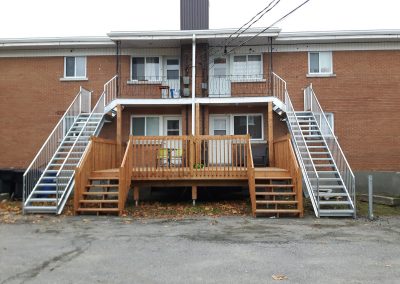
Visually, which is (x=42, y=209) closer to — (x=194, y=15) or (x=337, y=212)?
(x=337, y=212)

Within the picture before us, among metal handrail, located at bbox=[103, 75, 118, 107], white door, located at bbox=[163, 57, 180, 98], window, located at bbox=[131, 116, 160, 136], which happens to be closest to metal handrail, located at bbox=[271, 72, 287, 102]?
white door, located at bbox=[163, 57, 180, 98]

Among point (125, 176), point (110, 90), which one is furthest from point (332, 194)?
point (110, 90)

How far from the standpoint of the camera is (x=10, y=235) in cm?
903

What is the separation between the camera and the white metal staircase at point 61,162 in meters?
12.1

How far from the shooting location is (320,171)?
1267 centimetres

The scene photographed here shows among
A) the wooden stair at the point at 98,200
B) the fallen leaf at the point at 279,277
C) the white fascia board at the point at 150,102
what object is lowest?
the fallen leaf at the point at 279,277

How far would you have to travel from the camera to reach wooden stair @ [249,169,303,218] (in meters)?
11.6

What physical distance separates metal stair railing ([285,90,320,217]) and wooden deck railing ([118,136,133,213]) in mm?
5108

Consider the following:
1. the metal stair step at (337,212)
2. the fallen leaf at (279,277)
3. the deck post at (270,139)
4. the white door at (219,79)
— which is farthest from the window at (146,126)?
the fallen leaf at (279,277)

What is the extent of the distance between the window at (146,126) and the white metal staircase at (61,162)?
5.91 feet

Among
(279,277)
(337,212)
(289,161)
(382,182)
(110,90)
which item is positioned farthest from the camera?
(110,90)

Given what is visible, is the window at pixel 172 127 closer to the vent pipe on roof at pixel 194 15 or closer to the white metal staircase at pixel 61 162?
the white metal staircase at pixel 61 162

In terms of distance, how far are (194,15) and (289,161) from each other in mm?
8556

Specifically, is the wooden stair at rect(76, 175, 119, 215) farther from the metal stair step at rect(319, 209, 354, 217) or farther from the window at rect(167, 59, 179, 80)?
the window at rect(167, 59, 179, 80)
